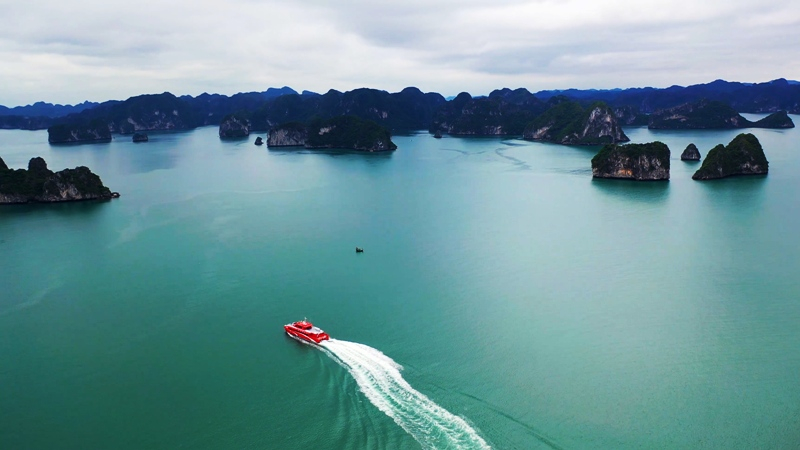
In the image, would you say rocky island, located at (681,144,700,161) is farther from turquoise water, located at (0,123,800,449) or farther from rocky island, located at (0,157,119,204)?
rocky island, located at (0,157,119,204)

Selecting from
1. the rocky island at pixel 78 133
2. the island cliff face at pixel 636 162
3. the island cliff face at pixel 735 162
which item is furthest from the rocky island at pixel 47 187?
the rocky island at pixel 78 133

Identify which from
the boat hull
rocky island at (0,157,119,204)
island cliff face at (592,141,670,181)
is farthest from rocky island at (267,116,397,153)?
the boat hull

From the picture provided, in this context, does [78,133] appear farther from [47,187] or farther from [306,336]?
[306,336]

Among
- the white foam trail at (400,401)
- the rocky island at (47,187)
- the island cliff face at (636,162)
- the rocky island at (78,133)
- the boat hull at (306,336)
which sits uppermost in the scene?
the rocky island at (78,133)

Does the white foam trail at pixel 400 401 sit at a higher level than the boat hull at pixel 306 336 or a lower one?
lower

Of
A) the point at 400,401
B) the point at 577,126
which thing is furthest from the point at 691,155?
the point at 400,401

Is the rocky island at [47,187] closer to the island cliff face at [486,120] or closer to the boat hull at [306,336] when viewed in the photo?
the boat hull at [306,336]

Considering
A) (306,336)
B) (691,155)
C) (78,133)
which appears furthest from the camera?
(78,133)
